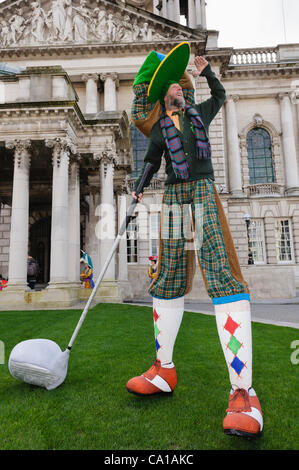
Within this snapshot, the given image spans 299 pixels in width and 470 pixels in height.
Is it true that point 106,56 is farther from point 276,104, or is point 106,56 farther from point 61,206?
point 61,206

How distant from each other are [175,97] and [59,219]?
10382mm

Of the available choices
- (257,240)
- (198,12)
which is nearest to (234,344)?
(257,240)

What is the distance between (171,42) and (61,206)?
19.0m

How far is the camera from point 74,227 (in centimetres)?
1443

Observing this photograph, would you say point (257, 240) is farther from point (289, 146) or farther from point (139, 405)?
point (139, 405)

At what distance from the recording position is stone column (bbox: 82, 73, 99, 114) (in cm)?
2566

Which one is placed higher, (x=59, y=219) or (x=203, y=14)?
(x=203, y=14)

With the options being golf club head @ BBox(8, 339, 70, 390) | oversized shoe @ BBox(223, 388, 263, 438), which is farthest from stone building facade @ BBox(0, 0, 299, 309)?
oversized shoe @ BBox(223, 388, 263, 438)

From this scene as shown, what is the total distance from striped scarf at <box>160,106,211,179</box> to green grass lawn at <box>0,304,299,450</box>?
6.32ft

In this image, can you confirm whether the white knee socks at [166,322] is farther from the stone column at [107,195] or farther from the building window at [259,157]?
the building window at [259,157]

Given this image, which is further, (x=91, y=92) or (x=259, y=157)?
(x=259, y=157)

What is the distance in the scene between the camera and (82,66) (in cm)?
2583

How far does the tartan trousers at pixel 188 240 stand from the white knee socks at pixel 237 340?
20 cm

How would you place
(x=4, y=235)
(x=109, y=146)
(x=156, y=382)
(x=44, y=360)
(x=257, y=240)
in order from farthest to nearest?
(x=257, y=240) < (x=4, y=235) < (x=109, y=146) < (x=44, y=360) < (x=156, y=382)
